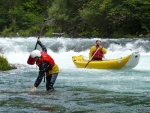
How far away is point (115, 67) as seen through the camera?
49.0 feet

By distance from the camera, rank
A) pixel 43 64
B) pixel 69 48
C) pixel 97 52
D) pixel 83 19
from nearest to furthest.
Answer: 1. pixel 43 64
2. pixel 97 52
3. pixel 69 48
4. pixel 83 19

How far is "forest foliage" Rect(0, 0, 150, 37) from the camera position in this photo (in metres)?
29.9

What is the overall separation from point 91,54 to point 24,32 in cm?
2103

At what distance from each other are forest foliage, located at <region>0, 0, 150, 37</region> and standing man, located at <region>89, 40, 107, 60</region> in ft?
49.0

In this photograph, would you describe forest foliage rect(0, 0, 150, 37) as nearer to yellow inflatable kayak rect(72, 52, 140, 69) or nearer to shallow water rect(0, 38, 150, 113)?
yellow inflatable kayak rect(72, 52, 140, 69)

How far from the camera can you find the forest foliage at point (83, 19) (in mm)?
29875

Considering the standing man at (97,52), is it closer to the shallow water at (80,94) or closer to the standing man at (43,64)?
the shallow water at (80,94)

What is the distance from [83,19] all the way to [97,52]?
61.5 ft

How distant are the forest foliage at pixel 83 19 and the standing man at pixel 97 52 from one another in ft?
49.0

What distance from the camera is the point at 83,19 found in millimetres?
33219

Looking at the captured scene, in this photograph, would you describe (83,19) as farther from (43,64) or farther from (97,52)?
(43,64)

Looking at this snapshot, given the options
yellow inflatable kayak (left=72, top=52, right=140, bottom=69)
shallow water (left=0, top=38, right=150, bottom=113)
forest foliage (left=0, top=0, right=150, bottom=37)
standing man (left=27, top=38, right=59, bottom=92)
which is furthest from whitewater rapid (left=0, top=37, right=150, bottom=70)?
standing man (left=27, top=38, right=59, bottom=92)

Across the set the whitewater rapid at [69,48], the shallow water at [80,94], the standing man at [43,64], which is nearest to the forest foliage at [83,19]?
the whitewater rapid at [69,48]

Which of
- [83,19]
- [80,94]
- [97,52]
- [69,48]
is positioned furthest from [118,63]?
[83,19]
